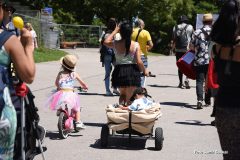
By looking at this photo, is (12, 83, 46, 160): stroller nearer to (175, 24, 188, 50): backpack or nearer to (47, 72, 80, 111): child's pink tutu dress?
(47, 72, 80, 111): child's pink tutu dress

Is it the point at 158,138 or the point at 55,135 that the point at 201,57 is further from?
the point at 158,138

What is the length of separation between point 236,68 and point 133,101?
12.4 feet

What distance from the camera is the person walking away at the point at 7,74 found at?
3506 millimetres

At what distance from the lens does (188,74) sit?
38.9ft

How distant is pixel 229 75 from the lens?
3.86 meters

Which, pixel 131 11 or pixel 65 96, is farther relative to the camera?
pixel 131 11

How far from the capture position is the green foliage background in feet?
147

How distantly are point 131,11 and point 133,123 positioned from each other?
38184 mm

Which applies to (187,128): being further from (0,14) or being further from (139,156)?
(0,14)

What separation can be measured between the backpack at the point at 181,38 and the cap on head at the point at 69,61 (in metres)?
7.66

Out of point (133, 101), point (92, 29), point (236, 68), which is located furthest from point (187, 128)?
point (92, 29)

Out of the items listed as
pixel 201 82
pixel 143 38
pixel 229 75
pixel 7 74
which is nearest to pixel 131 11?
pixel 143 38

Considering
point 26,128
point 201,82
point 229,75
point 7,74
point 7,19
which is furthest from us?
point 201,82

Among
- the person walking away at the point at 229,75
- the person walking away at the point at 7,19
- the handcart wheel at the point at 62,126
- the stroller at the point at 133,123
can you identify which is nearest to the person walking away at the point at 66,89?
the handcart wheel at the point at 62,126
